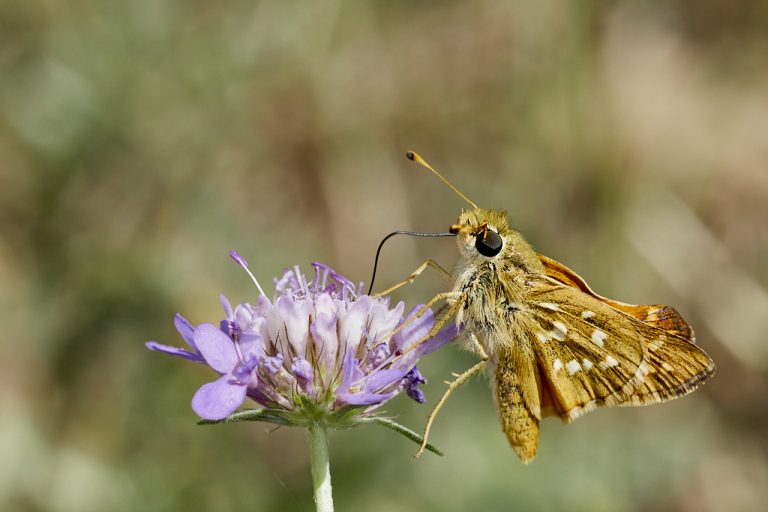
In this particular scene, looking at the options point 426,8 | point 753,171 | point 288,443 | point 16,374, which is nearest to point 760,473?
point 753,171

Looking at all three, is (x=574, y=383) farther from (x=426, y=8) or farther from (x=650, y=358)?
(x=426, y=8)

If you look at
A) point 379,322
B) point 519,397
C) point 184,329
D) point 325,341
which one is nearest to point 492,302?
point 519,397

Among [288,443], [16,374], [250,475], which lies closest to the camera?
[250,475]

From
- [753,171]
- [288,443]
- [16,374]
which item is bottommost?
[288,443]

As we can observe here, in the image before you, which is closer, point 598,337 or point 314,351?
point 314,351

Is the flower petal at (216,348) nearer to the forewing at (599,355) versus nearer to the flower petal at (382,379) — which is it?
the flower petal at (382,379)

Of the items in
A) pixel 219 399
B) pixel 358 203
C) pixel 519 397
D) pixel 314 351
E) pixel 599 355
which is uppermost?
pixel 219 399

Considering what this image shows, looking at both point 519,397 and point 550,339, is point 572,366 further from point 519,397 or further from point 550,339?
point 519,397
